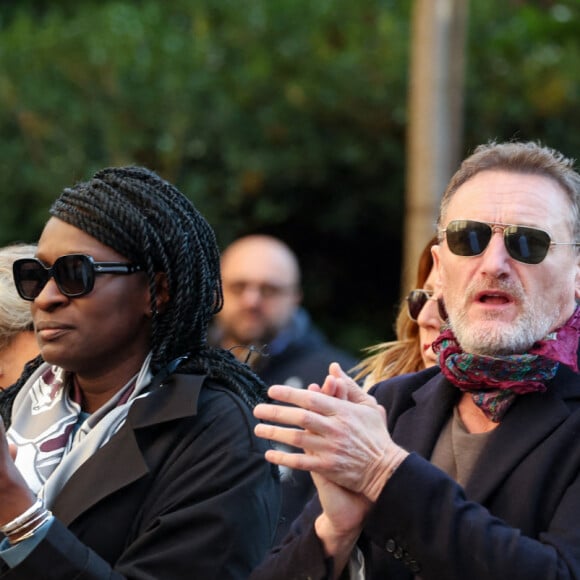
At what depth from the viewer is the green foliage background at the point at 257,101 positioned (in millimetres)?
9945

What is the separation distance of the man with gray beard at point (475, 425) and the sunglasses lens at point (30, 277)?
0.82 meters

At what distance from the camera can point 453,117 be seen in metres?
7.62

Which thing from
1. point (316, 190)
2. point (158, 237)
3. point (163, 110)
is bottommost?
point (316, 190)

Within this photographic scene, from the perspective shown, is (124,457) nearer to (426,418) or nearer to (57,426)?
(57,426)

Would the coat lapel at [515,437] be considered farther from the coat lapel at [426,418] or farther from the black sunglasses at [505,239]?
the black sunglasses at [505,239]

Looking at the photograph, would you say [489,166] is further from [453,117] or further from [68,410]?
[453,117]

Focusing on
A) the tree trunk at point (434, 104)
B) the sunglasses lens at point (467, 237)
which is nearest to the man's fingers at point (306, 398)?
the sunglasses lens at point (467, 237)

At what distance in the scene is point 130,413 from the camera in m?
2.84

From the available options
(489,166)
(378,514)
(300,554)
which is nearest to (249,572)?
(300,554)

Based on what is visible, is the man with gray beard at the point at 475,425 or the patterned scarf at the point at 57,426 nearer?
the man with gray beard at the point at 475,425

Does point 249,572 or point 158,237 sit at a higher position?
point 158,237

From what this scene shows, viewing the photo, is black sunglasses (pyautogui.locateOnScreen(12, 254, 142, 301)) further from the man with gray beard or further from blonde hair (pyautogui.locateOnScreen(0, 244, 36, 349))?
blonde hair (pyautogui.locateOnScreen(0, 244, 36, 349))

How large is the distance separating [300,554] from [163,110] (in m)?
7.82

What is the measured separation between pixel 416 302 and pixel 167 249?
124 cm
